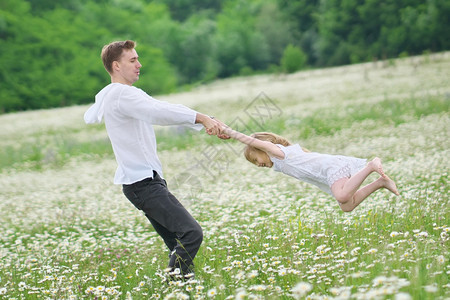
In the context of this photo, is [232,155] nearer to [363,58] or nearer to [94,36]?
[94,36]

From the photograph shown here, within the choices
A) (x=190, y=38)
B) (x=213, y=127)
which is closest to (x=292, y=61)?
(x=190, y=38)

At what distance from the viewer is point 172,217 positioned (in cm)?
432

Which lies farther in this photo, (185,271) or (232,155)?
(232,155)

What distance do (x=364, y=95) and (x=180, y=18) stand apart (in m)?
82.7

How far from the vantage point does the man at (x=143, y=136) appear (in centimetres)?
424

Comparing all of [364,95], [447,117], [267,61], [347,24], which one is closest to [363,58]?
[347,24]

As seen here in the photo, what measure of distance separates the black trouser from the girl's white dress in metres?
0.98

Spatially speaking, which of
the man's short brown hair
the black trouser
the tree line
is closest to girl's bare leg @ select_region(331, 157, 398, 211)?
the black trouser

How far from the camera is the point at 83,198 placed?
1017cm

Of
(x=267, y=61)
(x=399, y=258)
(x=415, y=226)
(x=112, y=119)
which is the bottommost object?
(x=267, y=61)

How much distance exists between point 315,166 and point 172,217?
1.33 meters

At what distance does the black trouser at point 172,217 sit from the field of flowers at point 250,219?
0.64ft

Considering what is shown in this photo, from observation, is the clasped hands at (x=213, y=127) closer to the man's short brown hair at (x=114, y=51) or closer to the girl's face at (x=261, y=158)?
the girl's face at (x=261, y=158)

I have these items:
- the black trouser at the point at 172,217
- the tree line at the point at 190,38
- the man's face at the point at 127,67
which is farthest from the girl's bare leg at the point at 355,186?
the tree line at the point at 190,38
